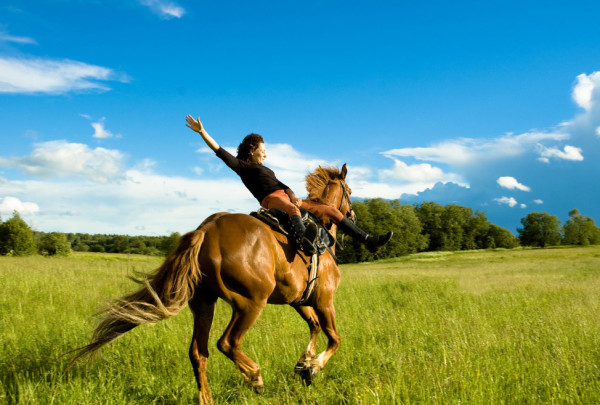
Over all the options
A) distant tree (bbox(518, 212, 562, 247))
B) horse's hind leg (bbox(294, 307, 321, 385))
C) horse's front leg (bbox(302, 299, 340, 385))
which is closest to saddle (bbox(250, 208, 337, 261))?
horse's front leg (bbox(302, 299, 340, 385))

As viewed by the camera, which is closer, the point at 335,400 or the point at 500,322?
the point at 335,400

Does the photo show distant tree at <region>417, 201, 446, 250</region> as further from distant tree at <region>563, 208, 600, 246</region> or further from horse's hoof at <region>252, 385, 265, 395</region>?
horse's hoof at <region>252, 385, 265, 395</region>

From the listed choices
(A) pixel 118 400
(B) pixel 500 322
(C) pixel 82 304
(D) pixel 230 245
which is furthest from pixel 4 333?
(B) pixel 500 322

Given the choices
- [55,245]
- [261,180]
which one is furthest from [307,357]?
[55,245]

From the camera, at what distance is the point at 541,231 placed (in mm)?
95000

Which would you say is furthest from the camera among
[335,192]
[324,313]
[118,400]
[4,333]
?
[4,333]

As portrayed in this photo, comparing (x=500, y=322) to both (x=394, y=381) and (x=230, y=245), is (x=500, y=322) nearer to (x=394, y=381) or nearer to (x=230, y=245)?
(x=394, y=381)

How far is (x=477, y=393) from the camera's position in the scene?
3.87m

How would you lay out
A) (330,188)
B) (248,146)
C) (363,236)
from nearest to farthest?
1. (248,146)
2. (363,236)
3. (330,188)

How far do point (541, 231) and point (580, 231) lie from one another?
369 inches

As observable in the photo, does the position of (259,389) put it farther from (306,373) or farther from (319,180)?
(319,180)

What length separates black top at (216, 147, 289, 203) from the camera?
4.64 m

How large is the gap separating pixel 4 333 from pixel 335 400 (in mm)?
5424

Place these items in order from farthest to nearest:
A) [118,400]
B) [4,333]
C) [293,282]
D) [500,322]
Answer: [500,322]
[4,333]
[293,282]
[118,400]
